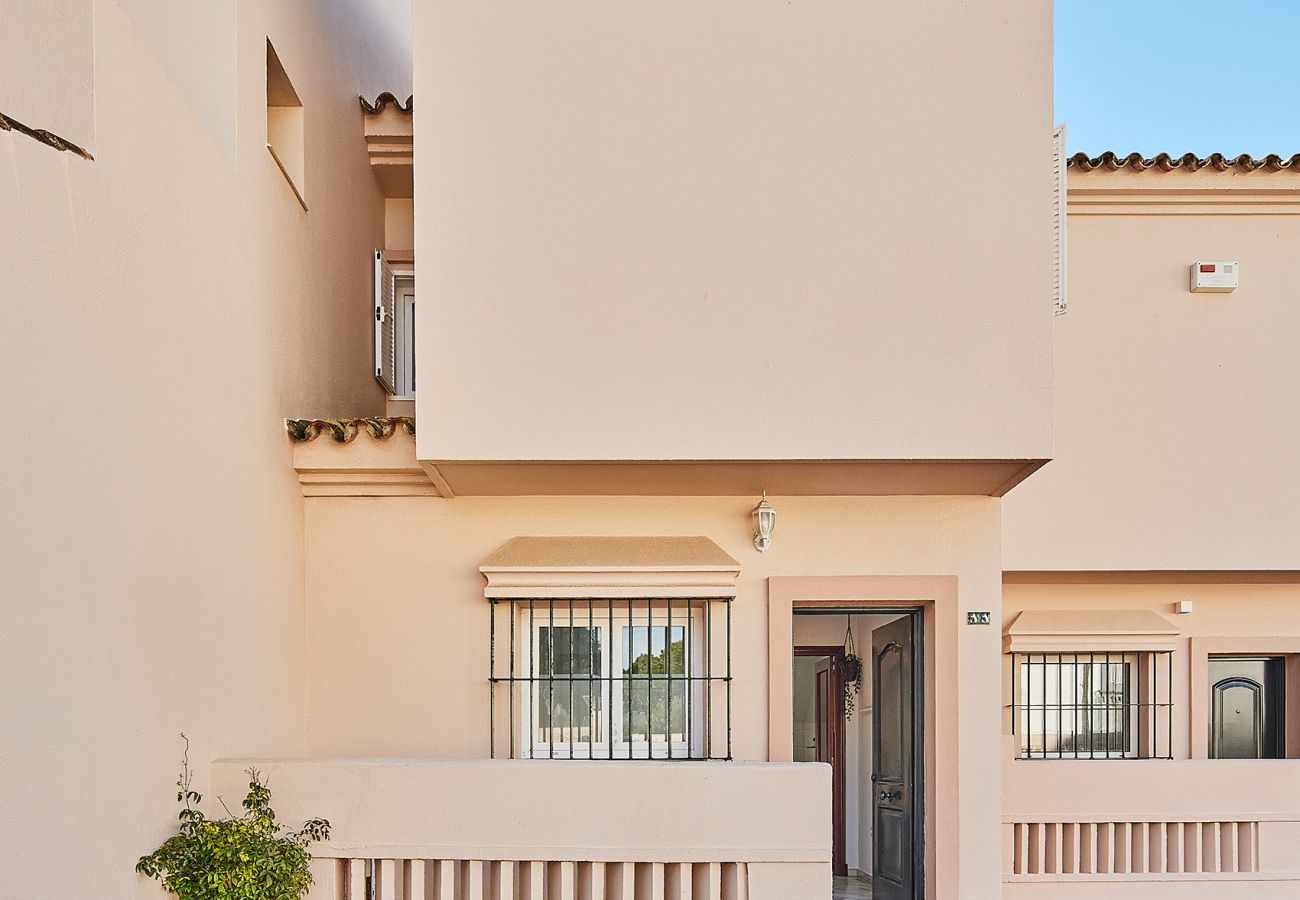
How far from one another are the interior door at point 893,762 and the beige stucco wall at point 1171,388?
4.39ft

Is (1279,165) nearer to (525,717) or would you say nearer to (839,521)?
(839,521)

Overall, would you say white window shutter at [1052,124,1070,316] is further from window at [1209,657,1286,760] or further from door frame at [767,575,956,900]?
window at [1209,657,1286,760]

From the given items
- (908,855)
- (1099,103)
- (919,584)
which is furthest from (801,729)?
(1099,103)

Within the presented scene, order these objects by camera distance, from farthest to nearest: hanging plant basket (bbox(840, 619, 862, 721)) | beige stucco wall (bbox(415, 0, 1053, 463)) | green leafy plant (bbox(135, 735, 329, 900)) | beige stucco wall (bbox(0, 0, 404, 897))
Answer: hanging plant basket (bbox(840, 619, 862, 721)) → beige stucco wall (bbox(415, 0, 1053, 463)) → green leafy plant (bbox(135, 735, 329, 900)) → beige stucco wall (bbox(0, 0, 404, 897))

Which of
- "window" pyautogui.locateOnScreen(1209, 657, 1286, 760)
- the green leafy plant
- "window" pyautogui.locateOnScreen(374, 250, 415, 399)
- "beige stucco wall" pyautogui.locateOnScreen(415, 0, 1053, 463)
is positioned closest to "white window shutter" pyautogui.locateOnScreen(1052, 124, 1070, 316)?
"beige stucco wall" pyautogui.locateOnScreen(415, 0, 1053, 463)

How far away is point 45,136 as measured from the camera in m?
4.27

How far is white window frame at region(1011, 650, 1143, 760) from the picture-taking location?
31.3ft

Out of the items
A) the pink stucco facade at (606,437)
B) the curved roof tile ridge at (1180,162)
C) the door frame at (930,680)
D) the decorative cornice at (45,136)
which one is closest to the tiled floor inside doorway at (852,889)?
the pink stucco facade at (606,437)

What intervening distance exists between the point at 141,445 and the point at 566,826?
2905 mm

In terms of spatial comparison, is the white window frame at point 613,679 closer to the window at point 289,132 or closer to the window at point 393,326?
the window at point 393,326

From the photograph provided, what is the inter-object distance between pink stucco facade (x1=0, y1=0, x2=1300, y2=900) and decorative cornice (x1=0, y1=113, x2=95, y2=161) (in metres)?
0.04

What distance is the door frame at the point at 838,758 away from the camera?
10797 mm

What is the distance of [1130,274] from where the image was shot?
9062 mm

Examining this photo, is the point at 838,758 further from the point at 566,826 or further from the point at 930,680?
the point at 566,826
